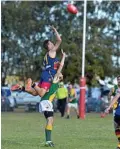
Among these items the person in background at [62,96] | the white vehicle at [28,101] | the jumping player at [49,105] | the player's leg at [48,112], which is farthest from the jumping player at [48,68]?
the white vehicle at [28,101]

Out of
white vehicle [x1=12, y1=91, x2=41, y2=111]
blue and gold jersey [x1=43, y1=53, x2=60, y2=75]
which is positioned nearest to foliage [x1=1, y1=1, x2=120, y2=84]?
white vehicle [x1=12, y1=91, x2=41, y2=111]

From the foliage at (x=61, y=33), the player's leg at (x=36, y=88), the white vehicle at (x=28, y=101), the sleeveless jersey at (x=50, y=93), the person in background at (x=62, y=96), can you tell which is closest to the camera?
the player's leg at (x=36, y=88)

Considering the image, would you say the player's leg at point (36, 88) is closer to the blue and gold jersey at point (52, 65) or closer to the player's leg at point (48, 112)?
the player's leg at point (48, 112)

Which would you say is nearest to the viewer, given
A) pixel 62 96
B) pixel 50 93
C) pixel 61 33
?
pixel 50 93

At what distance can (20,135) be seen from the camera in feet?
53.2

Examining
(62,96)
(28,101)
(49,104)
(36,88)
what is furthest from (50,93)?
(28,101)

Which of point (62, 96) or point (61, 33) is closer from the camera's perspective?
point (62, 96)

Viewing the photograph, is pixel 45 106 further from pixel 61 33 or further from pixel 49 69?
pixel 61 33

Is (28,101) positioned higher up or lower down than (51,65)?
lower down

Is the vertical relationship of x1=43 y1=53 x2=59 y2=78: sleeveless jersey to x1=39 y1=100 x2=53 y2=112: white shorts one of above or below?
above

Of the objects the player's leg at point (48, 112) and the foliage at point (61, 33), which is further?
the foliage at point (61, 33)

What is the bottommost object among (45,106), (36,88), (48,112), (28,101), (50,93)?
(28,101)

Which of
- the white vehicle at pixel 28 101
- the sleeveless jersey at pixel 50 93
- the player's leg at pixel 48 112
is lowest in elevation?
the white vehicle at pixel 28 101

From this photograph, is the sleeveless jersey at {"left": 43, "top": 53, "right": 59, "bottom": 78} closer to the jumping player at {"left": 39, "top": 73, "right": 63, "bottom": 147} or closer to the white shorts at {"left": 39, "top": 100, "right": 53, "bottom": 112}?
the jumping player at {"left": 39, "top": 73, "right": 63, "bottom": 147}
